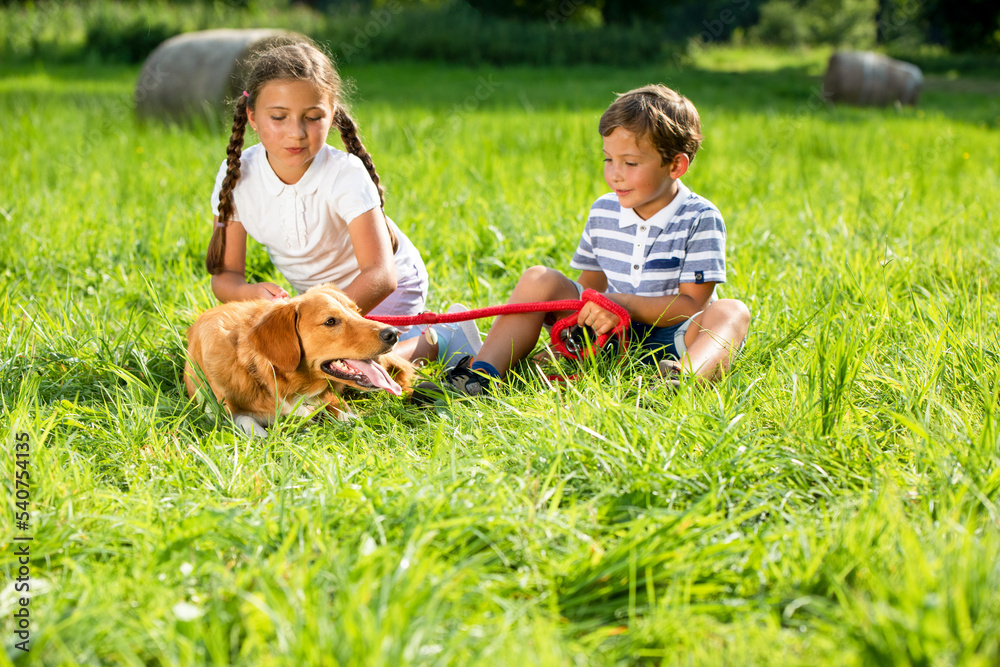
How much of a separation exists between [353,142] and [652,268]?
138 centimetres

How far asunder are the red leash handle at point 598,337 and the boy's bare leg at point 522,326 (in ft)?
0.30

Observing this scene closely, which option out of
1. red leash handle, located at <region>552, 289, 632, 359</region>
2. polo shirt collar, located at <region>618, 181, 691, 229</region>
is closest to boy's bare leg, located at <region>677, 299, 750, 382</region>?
red leash handle, located at <region>552, 289, 632, 359</region>

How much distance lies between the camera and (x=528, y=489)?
6.50ft

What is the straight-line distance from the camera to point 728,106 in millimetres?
12039

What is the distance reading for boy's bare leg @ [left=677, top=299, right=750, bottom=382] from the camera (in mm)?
2699

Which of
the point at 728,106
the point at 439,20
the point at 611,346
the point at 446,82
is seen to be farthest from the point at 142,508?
the point at 439,20

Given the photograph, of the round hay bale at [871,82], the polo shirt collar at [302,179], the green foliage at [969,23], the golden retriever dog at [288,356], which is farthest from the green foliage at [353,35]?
the golden retriever dog at [288,356]

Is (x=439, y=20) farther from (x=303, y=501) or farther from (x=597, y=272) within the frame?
(x=303, y=501)

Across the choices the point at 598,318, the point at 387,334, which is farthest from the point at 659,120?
the point at 387,334

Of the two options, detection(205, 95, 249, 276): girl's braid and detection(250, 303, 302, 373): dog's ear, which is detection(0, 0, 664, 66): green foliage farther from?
detection(250, 303, 302, 373): dog's ear

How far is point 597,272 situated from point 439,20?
65.4ft

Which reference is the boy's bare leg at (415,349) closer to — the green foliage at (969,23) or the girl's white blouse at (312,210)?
the girl's white blouse at (312,210)

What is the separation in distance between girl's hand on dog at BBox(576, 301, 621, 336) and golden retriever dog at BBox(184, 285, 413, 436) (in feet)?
2.47

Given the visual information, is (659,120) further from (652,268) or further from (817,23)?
(817,23)
